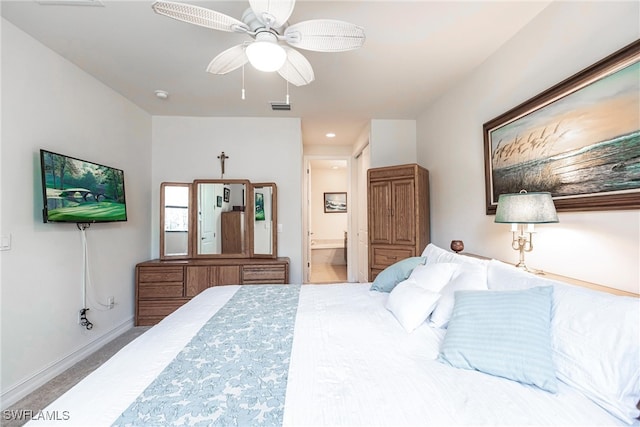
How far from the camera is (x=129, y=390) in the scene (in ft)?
2.96

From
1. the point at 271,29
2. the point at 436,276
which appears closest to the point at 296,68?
the point at 271,29

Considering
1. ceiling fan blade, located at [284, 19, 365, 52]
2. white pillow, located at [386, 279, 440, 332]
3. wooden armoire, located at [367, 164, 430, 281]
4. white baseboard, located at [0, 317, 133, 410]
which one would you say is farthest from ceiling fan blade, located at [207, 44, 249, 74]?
white baseboard, located at [0, 317, 133, 410]

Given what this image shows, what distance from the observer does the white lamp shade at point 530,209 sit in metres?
1.52

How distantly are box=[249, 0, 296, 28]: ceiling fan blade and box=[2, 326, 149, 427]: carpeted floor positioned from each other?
109 inches

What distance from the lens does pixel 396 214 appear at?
335 cm

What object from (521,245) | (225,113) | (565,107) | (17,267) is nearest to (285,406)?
(521,245)

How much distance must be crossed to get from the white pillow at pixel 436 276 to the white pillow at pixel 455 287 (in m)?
0.07

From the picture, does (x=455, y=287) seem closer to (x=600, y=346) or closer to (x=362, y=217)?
(x=600, y=346)

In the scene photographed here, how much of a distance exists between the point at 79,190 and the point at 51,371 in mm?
1466

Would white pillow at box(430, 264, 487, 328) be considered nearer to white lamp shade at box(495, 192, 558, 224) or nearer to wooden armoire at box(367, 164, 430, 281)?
white lamp shade at box(495, 192, 558, 224)

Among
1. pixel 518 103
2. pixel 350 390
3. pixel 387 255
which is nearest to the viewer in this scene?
pixel 350 390

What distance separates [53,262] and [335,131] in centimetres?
367

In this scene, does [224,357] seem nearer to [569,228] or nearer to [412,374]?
[412,374]

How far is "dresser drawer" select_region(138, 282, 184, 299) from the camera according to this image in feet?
10.8
